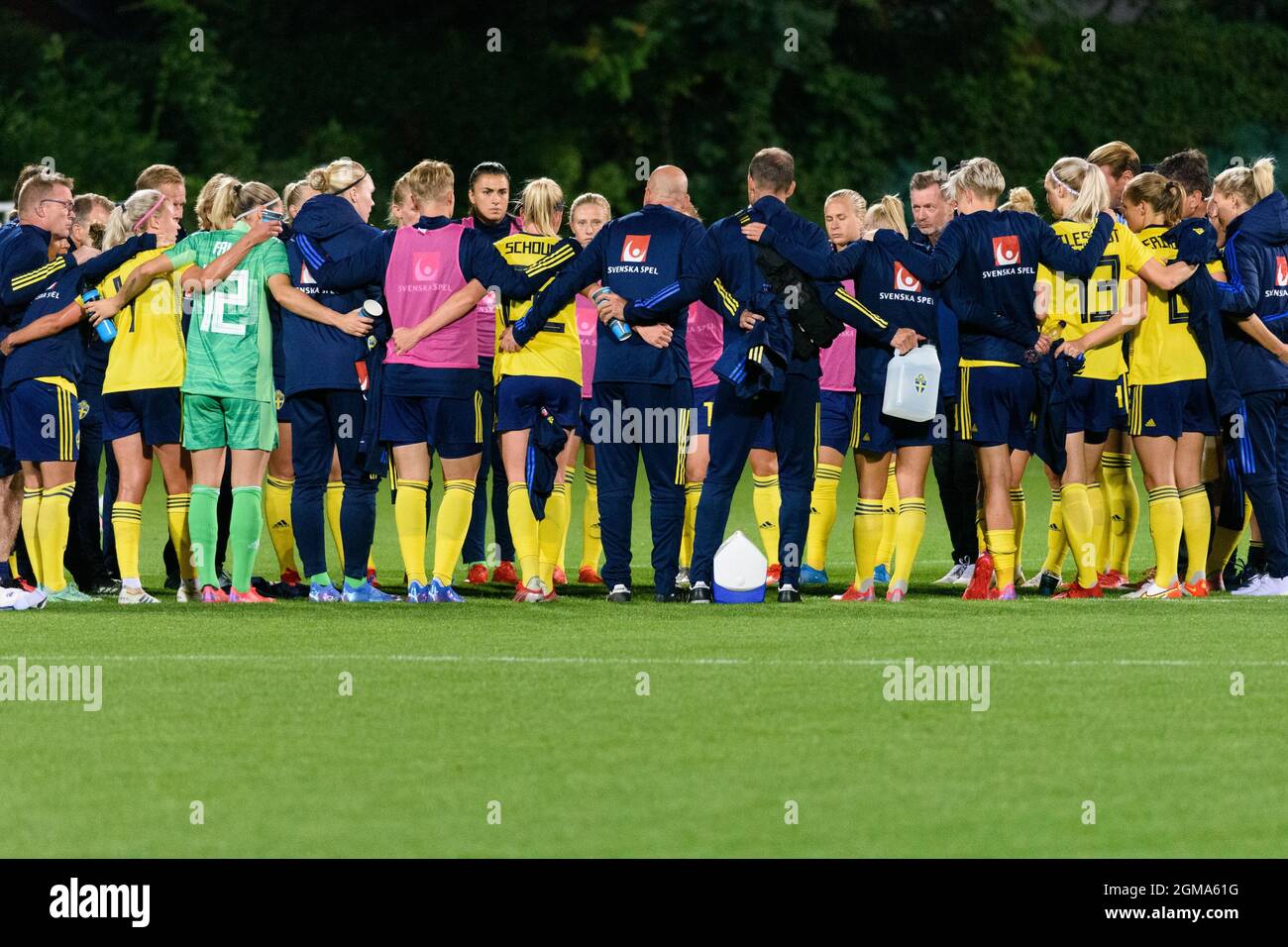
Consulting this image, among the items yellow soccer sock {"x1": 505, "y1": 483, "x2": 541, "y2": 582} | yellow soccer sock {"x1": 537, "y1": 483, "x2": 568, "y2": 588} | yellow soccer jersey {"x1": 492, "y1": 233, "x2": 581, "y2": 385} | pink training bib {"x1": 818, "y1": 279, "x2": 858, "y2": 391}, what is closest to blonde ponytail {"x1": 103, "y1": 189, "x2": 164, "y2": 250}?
yellow soccer jersey {"x1": 492, "y1": 233, "x2": 581, "y2": 385}

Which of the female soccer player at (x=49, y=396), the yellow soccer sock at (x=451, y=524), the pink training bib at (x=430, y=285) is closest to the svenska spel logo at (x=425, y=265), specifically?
the pink training bib at (x=430, y=285)

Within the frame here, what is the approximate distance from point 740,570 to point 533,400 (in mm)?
1450

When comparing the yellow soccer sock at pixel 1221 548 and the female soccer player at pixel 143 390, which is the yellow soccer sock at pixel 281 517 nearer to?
the female soccer player at pixel 143 390

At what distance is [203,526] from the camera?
1138 centimetres

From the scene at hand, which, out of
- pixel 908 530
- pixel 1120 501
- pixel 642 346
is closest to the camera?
pixel 642 346

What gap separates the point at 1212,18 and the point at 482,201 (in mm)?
28271

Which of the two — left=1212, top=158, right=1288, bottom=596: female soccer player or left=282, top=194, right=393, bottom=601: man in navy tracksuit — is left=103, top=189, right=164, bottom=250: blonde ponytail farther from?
left=1212, top=158, right=1288, bottom=596: female soccer player

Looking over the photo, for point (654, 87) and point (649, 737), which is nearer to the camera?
point (649, 737)

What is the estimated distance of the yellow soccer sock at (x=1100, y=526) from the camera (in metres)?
12.1

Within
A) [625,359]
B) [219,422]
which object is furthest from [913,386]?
[219,422]

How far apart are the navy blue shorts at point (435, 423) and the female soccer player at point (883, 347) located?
179 cm

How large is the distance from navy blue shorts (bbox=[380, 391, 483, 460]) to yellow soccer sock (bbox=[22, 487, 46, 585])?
189 centimetres

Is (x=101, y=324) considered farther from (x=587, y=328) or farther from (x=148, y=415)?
(x=587, y=328)
